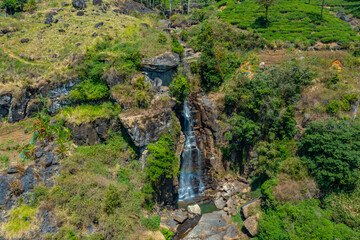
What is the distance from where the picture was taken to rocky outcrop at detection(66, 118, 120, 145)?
25062 millimetres

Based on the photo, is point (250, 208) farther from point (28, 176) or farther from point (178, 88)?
point (28, 176)

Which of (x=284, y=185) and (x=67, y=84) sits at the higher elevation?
(x=67, y=84)

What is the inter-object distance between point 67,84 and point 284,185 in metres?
30.1

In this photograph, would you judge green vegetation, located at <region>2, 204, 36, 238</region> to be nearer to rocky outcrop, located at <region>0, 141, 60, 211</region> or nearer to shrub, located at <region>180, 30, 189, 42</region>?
rocky outcrop, located at <region>0, 141, 60, 211</region>

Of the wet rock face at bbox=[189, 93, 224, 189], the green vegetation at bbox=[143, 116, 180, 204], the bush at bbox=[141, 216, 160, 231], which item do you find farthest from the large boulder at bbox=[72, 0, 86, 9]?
the bush at bbox=[141, 216, 160, 231]

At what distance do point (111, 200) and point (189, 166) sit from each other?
43.0 feet

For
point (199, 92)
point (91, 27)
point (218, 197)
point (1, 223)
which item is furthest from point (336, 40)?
point (1, 223)

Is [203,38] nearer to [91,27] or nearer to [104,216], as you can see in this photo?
[91,27]

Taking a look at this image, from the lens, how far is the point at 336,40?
3753 centimetres

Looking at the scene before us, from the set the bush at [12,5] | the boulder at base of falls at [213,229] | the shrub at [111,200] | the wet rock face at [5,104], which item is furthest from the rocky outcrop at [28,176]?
the bush at [12,5]

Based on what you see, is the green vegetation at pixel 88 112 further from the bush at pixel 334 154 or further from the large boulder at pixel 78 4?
the large boulder at pixel 78 4

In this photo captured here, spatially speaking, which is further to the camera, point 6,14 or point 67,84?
point 6,14

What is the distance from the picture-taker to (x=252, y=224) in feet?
67.8

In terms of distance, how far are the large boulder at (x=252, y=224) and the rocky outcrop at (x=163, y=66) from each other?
1992 centimetres
